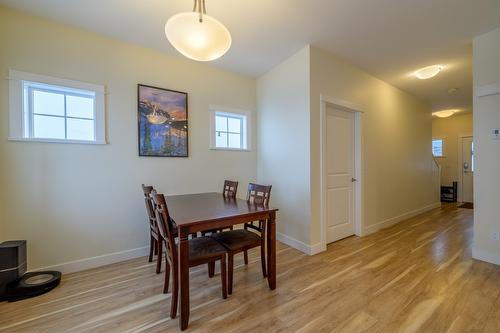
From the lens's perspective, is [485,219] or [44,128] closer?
[44,128]

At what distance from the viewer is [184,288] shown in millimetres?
1526

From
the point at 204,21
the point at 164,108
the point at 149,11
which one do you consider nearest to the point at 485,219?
the point at 204,21

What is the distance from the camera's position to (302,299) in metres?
1.86

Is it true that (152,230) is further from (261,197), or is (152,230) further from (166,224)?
(261,197)

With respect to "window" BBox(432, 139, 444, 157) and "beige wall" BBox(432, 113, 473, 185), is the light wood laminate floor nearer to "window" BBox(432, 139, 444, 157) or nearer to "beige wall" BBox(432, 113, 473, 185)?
"beige wall" BBox(432, 113, 473, 185)

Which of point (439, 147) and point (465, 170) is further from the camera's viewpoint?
point (439, 147)

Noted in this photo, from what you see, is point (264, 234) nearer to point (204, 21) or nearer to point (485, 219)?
point (204, 21)

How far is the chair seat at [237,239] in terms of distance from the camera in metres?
1.94

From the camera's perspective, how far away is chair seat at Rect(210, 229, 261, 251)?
1939 millimetres

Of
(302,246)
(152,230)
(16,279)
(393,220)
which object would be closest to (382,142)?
(393,220)

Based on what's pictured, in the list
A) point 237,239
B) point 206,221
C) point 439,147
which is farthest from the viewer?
point 439,147

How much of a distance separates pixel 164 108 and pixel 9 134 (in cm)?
153

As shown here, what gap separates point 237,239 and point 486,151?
3059mm

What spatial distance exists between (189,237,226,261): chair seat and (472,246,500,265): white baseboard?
3067 mm
